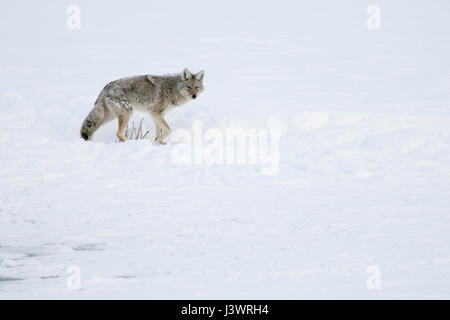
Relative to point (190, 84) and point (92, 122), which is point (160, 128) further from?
point (92, 122)

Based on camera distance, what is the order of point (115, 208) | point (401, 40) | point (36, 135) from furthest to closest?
1. point (401, 40)
2. point (36, 135)
3. point (115, 208)

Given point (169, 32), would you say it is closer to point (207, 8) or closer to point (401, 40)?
point (207, 8)

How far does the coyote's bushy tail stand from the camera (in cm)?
1233

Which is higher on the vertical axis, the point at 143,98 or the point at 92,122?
the point at 143,98

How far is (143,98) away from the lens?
42.2 feet

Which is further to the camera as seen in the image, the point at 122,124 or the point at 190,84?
the point at 190,84

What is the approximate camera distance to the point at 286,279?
20.2 feet

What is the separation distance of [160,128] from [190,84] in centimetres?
116

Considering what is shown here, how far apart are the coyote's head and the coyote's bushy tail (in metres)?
1.89

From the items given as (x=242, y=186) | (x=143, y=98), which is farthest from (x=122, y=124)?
(x=242, y=186)

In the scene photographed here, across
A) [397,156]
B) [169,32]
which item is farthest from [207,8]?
[397,156]

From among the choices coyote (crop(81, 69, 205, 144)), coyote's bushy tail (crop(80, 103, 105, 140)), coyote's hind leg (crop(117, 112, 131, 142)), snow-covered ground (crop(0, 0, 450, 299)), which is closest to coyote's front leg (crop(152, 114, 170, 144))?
coyote (crop(81, 69, 205, 144))

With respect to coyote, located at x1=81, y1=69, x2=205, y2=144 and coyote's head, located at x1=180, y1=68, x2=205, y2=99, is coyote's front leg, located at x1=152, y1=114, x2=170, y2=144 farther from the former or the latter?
coyote's head, located at x1=180, y1=68, x2=205, y2=99
